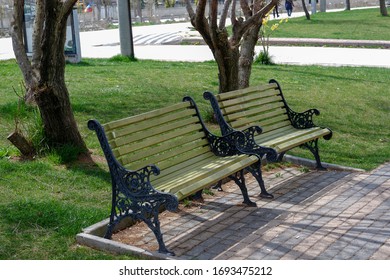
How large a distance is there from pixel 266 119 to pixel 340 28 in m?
26.7

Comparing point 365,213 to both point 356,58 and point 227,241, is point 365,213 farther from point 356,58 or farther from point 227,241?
point 356,58

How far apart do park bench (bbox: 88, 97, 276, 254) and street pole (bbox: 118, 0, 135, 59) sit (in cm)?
1261

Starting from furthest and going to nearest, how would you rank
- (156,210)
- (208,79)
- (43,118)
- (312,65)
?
(312,65)
(208,79)
(43,118)
(156,210)

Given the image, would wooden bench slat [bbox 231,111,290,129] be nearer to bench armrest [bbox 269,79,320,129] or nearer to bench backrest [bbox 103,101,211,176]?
bench armrest [bbox 269,79,320,129]

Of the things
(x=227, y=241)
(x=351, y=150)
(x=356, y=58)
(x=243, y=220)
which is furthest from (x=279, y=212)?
(x=356, y=58)

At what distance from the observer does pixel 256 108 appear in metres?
8.44

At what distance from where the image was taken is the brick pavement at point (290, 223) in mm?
5789

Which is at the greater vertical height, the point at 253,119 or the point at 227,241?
the point at 253,119

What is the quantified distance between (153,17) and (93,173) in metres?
48.3

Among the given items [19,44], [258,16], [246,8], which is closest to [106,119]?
[19,44]

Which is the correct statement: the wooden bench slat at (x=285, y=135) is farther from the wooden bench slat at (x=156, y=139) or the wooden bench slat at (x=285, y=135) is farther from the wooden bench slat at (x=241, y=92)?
the wooden bench slat at (x=156, y=139)

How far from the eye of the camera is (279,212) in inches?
271

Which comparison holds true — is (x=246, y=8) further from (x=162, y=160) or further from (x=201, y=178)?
(x=201, y=178)

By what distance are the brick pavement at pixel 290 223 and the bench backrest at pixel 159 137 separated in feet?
1.72
